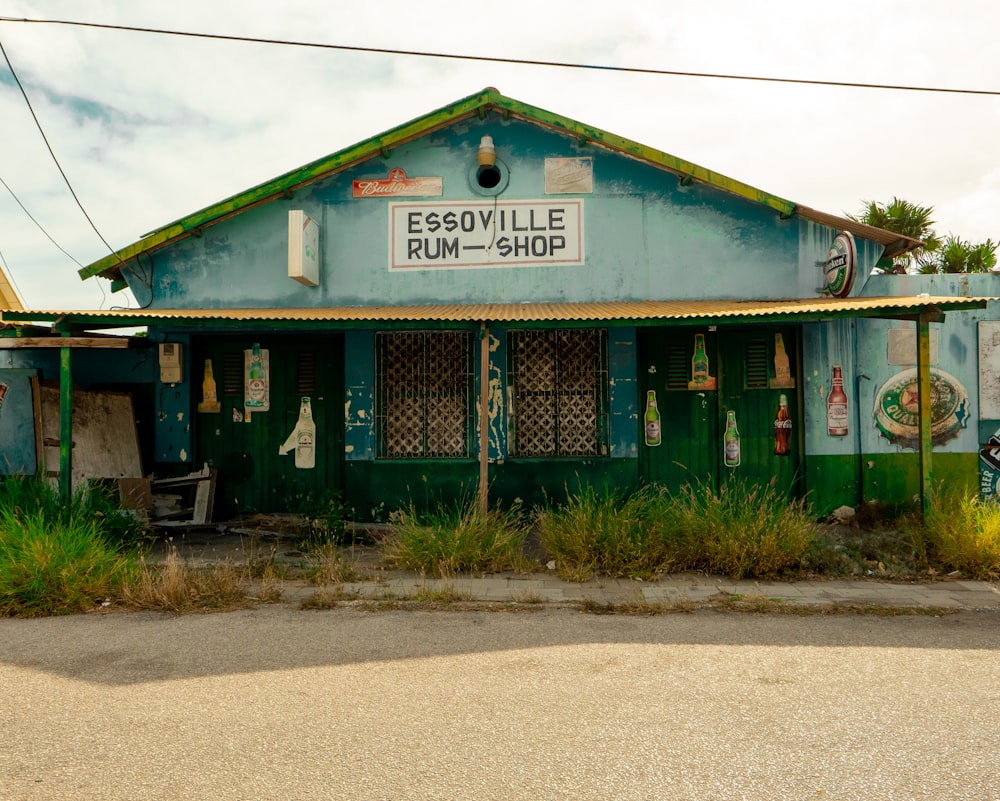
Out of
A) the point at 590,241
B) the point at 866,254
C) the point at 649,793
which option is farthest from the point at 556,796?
the point at 866,254

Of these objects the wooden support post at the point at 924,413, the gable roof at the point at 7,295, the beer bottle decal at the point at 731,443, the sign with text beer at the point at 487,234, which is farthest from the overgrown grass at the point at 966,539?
the gable roof at the point at 7,295

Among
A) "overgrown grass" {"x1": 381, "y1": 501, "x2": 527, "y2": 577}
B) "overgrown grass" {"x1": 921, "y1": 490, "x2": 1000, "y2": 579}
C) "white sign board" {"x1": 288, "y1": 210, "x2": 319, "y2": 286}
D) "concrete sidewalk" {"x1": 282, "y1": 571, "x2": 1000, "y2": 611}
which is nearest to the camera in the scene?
"concrete sidewalk" {"x1": 282, "y1": 571, "x2": 1000, "y2": 611}

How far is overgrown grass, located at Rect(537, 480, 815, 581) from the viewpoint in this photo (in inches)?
282

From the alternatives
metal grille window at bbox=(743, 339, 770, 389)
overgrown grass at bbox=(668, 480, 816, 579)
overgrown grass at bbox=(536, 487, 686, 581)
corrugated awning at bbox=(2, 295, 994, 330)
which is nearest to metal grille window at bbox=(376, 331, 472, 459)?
corrugated awning at bbox=(2, 295, 994, 330)

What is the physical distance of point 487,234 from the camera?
32.9 ft

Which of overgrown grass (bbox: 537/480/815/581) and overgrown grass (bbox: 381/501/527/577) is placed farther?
overgrown grass (bbox: 381/501/527/577)

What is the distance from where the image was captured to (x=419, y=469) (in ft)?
32.3

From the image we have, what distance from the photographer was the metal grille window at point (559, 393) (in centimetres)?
988

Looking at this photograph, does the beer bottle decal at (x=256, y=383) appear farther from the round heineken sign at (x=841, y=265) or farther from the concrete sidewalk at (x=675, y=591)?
the round heineken sign at (x=841, y=265)

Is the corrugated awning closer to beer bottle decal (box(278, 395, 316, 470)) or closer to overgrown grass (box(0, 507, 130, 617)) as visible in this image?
beer bottle decal (box(278, 395, 316, 470))

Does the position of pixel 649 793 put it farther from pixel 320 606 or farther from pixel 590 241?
pixel 590 241

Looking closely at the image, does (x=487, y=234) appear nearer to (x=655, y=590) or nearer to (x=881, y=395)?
(x=655, y=590)

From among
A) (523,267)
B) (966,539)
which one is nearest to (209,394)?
(523,267)

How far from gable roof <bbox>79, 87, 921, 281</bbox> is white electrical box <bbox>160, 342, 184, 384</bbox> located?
1.26 m
